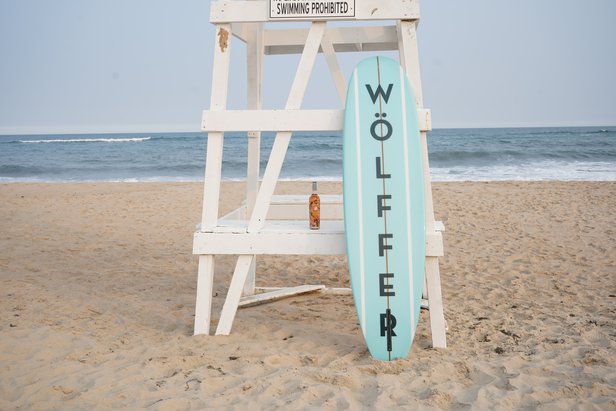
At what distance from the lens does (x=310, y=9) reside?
3377 mm

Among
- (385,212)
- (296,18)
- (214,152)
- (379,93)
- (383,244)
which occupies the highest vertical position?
(296,18)

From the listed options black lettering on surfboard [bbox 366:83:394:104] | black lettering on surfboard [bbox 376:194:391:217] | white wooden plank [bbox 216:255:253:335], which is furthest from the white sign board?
white wooden plank [bbox 216:255:253:335]

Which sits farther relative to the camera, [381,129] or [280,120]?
[280,120]

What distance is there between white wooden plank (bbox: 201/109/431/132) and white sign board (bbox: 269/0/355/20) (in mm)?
567

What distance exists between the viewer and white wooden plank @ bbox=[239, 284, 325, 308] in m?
4.62

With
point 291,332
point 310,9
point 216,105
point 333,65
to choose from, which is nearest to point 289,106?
point 216,105

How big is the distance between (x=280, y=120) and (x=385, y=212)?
859 mm

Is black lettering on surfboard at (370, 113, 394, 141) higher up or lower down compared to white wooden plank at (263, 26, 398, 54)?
lower down

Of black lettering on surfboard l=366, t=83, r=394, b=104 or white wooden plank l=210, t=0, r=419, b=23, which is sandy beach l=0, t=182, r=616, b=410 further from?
white wooden plank l=210, t=0, r=419, b=23

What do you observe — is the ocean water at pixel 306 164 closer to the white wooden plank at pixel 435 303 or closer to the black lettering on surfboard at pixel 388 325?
the white wooden plank at pixel 435 303

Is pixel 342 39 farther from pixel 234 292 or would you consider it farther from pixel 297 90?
pixel 234 292

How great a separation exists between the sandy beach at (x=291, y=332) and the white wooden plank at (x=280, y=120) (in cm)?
139

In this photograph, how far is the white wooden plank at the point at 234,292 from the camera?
3.56 meters

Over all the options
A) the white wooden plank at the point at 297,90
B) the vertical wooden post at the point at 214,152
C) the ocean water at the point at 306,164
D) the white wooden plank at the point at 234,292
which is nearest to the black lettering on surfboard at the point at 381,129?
the white wooden plank at the point at 297,90
